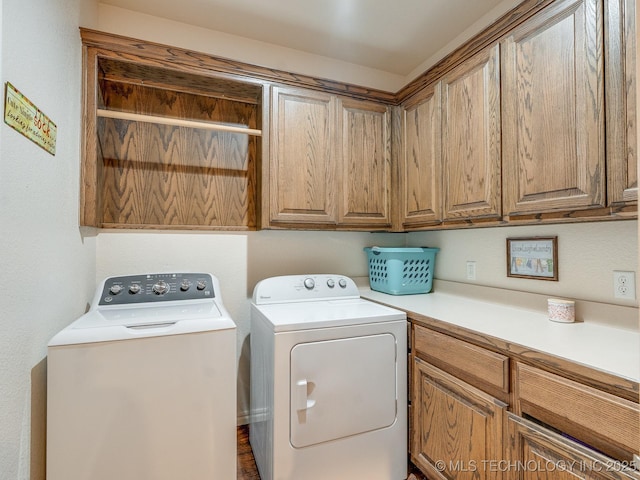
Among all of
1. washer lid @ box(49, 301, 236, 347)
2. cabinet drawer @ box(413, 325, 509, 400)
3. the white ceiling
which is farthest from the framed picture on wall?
washer lid @ box(49, 301, 236, 347)

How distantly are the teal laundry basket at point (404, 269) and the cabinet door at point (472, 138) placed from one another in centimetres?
44

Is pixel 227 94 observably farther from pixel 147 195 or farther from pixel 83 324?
pixel 83 324

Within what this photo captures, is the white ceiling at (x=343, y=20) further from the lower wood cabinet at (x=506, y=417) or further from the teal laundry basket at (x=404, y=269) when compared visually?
the lower wood cabinet at (x=506, y=417)

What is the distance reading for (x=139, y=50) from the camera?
166 cm

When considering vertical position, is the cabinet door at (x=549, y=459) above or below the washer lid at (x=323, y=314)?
below

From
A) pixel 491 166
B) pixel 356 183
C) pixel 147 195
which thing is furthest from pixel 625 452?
pixel 147 195

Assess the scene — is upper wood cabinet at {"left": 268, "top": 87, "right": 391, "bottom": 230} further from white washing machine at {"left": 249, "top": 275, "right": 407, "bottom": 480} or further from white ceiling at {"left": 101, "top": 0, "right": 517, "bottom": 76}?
white washing machine at {"left": 249, "top": 275, "right": 407, "bottom": 480}

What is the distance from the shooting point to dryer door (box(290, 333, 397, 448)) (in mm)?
1424

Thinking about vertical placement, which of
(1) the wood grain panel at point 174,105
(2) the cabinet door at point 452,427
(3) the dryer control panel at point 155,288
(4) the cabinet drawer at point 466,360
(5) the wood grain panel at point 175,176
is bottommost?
(2) the cabinet door at point 452,427

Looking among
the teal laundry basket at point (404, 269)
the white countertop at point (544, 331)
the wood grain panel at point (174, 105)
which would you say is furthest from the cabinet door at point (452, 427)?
the wood grain panel at point (174, 105)

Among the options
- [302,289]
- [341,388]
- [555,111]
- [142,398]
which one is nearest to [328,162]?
[302,289]

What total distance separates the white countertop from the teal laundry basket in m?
0.20

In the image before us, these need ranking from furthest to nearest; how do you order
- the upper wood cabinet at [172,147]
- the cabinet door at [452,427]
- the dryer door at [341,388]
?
1. the upper wood cabinet at [172,147]
2. the dryer door at [341,388]
3. the cabinet door at [452,427]

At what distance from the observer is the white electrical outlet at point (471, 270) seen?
1985 mm
